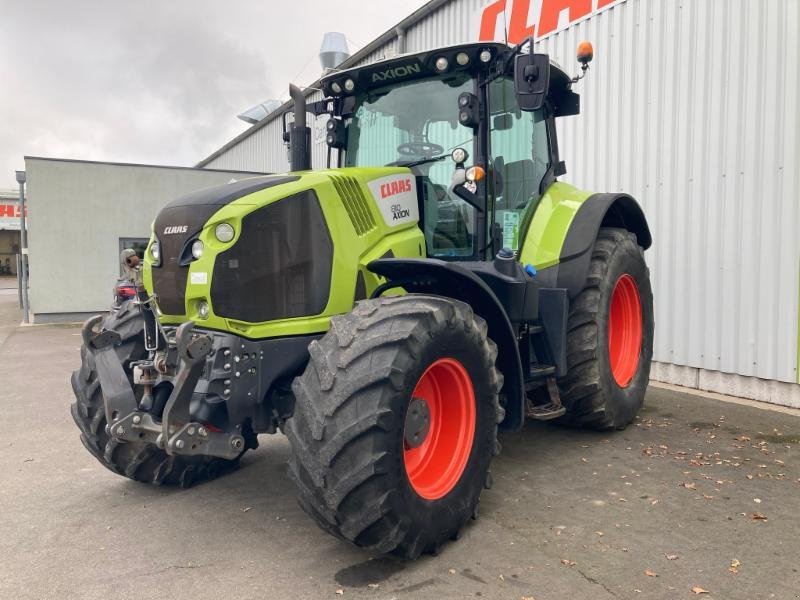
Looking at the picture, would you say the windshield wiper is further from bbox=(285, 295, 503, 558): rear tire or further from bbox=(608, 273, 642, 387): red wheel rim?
bbox=(608, 273, 642, 387): red wheel rim

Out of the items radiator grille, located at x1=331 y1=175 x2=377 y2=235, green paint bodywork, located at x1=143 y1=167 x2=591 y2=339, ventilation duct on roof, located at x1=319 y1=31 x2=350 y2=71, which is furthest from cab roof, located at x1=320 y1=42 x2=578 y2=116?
ventilation duct on roof, located at x1=319 y1=31 x2=350 y2=71

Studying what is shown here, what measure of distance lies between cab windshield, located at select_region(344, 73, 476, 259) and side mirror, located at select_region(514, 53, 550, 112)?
17.4 inches

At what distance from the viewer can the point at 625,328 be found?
5.77 metres

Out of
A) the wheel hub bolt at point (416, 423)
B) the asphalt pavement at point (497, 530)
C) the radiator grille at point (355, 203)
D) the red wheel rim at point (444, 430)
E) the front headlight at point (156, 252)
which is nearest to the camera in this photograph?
the asphalt pavement at point (497, 530)

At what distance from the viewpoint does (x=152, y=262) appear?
12.1 ft

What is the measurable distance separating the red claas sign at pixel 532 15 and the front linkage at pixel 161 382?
635cm

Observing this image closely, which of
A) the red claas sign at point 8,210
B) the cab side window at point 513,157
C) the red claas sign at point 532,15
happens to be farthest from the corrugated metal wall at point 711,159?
the red claas sign at point 8,210

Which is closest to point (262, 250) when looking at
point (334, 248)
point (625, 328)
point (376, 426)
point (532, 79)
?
point (334, 248)

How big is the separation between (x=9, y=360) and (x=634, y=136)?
9.59 meters

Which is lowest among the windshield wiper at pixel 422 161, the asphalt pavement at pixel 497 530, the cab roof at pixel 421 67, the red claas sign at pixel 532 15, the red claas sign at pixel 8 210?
the asphalt pavement at pixel 497 530

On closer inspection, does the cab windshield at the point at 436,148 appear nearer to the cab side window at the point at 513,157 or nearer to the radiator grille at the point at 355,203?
the cab side window at the point at 513,157

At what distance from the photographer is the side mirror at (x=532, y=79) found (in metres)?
3.81

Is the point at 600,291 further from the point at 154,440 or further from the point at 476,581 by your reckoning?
the point at 154,440

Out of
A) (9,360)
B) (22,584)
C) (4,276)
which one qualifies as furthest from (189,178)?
(4,276)
